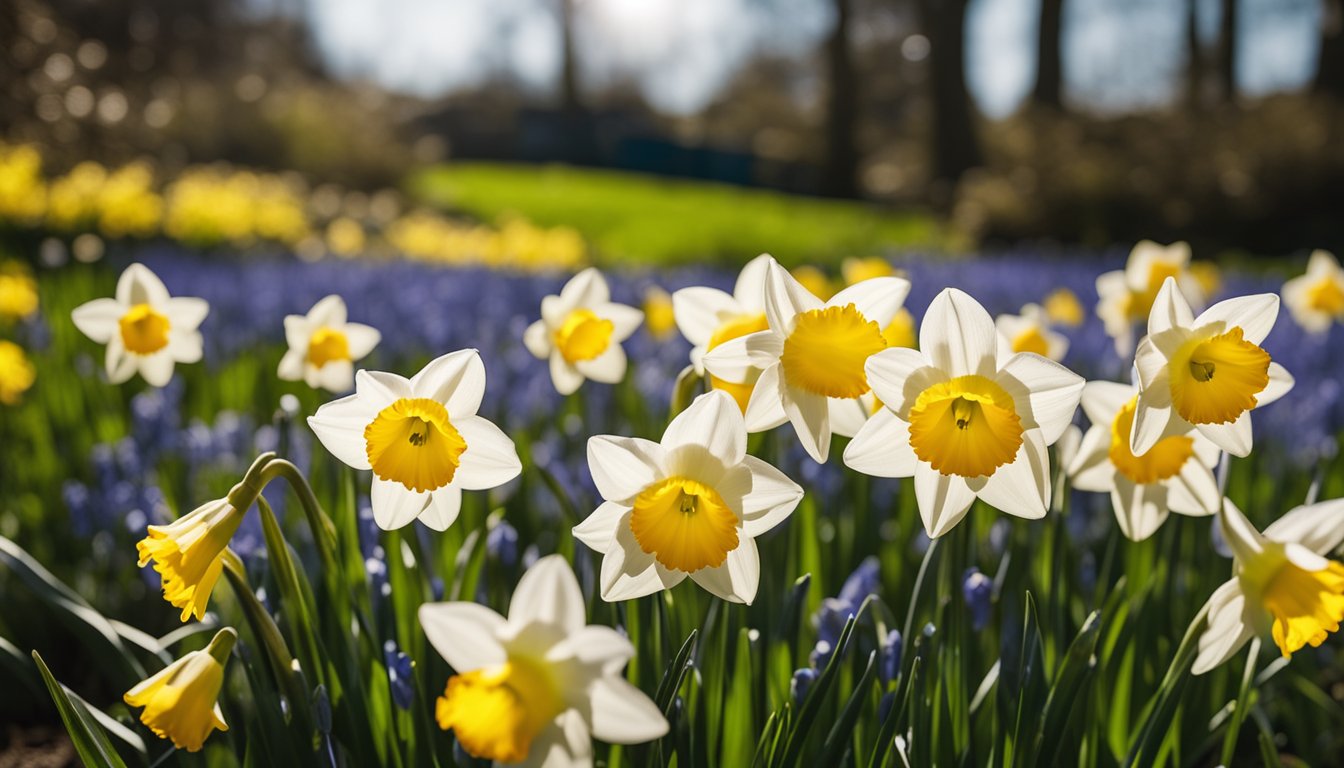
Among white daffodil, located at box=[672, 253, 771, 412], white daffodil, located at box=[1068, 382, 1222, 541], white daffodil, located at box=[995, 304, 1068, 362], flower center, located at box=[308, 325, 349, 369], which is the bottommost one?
white daffodil, located at box=[1068, 382, 1222, 541]

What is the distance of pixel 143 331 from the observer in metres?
1.62

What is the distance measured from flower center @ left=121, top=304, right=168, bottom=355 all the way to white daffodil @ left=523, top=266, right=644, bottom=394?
60cm

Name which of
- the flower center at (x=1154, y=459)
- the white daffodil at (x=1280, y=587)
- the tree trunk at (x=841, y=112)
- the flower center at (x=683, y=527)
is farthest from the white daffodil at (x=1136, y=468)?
the tree trunk at (x=841, y=112)

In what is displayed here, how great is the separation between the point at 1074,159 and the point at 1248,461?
1198 cm

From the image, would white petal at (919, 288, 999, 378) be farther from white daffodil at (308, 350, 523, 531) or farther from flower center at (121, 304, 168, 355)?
flower center at (121, 304, 168, 355)

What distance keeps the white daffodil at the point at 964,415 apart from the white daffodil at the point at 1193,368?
0.11 m

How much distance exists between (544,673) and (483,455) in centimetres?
33

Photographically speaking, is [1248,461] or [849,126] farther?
[849,126]

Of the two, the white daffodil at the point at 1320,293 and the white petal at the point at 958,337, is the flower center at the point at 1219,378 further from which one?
the white daffodil at the point at 1320,293

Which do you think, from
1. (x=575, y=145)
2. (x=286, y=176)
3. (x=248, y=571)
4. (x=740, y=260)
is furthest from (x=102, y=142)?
(x=575, y=145)

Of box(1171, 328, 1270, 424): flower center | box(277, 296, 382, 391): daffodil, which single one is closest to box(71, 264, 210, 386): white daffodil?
box(277, 296, 382, 391): daffodil

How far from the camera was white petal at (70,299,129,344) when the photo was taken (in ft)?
5.42

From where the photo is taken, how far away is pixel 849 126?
22.1 meters

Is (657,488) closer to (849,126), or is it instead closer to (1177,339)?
(1177,339)
